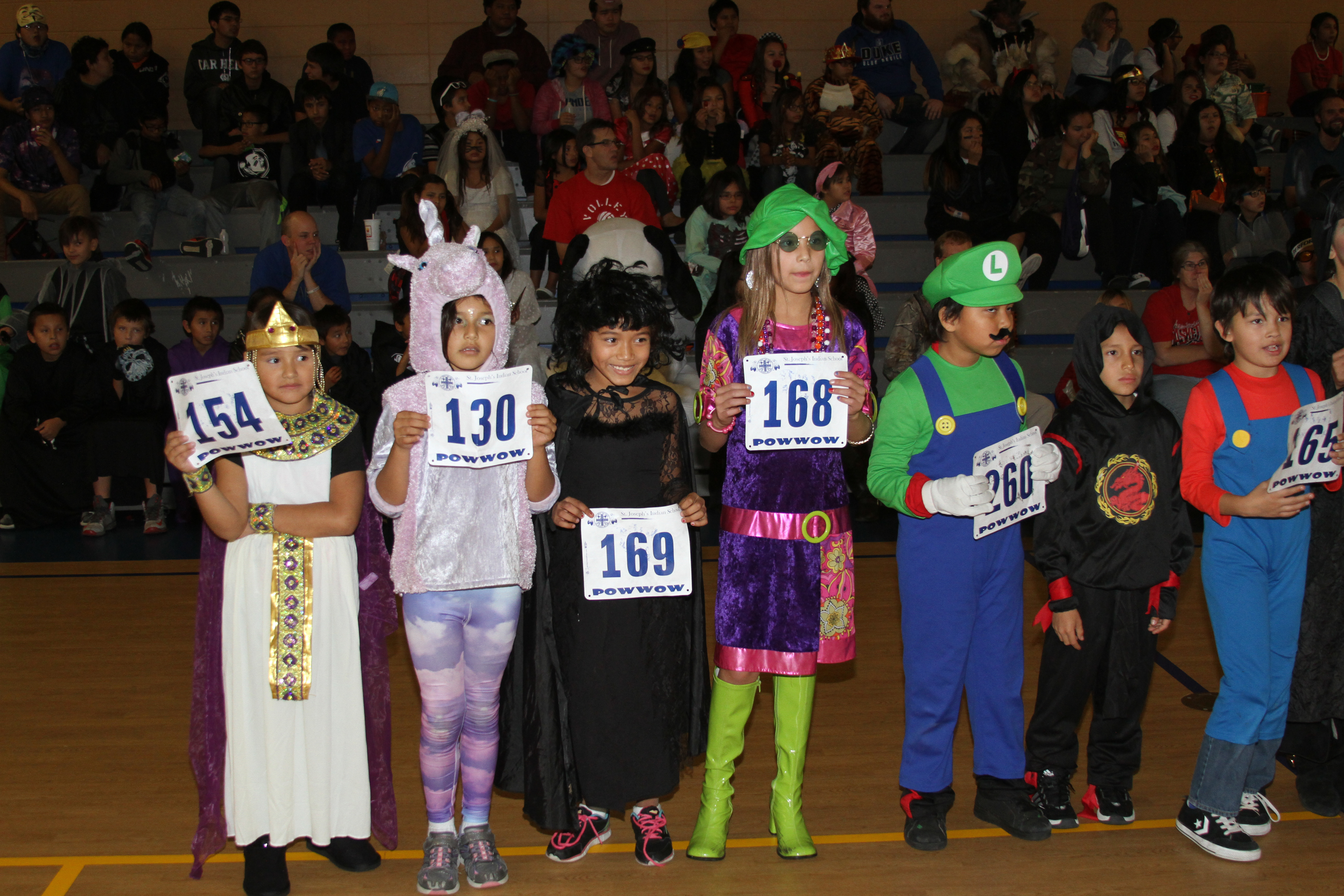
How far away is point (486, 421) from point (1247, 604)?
2174 mm

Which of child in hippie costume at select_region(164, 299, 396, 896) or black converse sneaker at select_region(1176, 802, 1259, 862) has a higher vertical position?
child in hippie costume at select_region(164, 299, 396, 896)

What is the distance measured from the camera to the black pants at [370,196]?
888cm

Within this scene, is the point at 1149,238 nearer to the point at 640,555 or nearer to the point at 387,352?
the point at 387,352

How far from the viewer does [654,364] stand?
121 inches

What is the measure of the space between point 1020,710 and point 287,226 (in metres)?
5.94

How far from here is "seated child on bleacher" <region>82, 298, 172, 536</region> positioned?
704 cm

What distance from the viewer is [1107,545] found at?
311 cm

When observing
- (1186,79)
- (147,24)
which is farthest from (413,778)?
(147,24)

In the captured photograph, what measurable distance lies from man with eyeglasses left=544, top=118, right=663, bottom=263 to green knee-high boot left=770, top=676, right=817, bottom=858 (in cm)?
478

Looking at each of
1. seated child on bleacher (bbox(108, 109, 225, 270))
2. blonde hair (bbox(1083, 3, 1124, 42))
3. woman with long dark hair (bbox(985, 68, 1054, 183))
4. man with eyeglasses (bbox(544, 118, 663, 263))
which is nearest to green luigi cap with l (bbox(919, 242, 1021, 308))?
man with eyeglasses (bbox(544, 118, 663, 263))

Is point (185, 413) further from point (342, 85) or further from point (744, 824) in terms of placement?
point (342, 85)

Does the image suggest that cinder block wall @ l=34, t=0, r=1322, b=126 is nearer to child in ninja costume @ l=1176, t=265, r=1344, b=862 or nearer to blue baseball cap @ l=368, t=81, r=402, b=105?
blue baseball cap @ l=368, t=81, r=402, b=105

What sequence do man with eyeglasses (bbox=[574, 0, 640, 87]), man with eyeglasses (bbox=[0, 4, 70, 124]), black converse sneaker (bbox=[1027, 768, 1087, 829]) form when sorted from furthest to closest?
man with eyeglasses (bbox=[574, 0, 640, 87])
man with eyeglasses (bbox=[0, 4, 70, 124])
black converse sneaker (bbox=[1027, 768, 1087, 829])

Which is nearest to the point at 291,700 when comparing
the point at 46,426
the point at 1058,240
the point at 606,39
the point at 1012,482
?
the point at 1012,482
